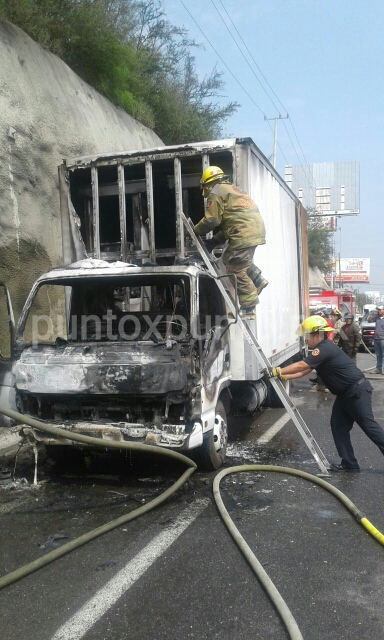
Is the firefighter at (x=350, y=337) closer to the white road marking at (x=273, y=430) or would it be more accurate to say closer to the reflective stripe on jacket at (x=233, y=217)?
the white road marking at (x=273, y=430)

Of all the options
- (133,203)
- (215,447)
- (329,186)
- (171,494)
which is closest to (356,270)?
(329,186)

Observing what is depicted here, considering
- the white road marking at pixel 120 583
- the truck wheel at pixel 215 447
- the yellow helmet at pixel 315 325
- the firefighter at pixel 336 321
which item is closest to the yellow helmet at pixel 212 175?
the yellow helmet at pixel 315 325

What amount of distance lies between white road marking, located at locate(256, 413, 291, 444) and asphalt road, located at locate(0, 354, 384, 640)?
1163mm

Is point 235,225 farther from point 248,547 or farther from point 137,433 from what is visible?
point 248,547

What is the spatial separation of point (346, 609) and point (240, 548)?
0.88 meters

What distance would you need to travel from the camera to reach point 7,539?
14.4ft

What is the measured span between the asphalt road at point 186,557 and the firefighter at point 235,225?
1.96 metres

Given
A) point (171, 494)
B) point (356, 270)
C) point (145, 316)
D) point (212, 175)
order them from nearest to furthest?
point (171, 494) < point (212, 175) < point (145, 316) < point (356, 270)

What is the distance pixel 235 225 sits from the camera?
268 inches

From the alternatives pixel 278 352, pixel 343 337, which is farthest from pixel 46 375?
pixel 343 337

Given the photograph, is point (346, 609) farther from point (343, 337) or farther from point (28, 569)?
point (343, 337)

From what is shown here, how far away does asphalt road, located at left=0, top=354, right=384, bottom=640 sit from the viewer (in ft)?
10.6

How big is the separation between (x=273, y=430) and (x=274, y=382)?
2.23 meters

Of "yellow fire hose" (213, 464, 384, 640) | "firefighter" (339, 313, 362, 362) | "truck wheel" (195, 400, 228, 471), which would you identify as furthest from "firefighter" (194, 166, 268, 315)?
"firefighter" (339, 313, 362, 362)
